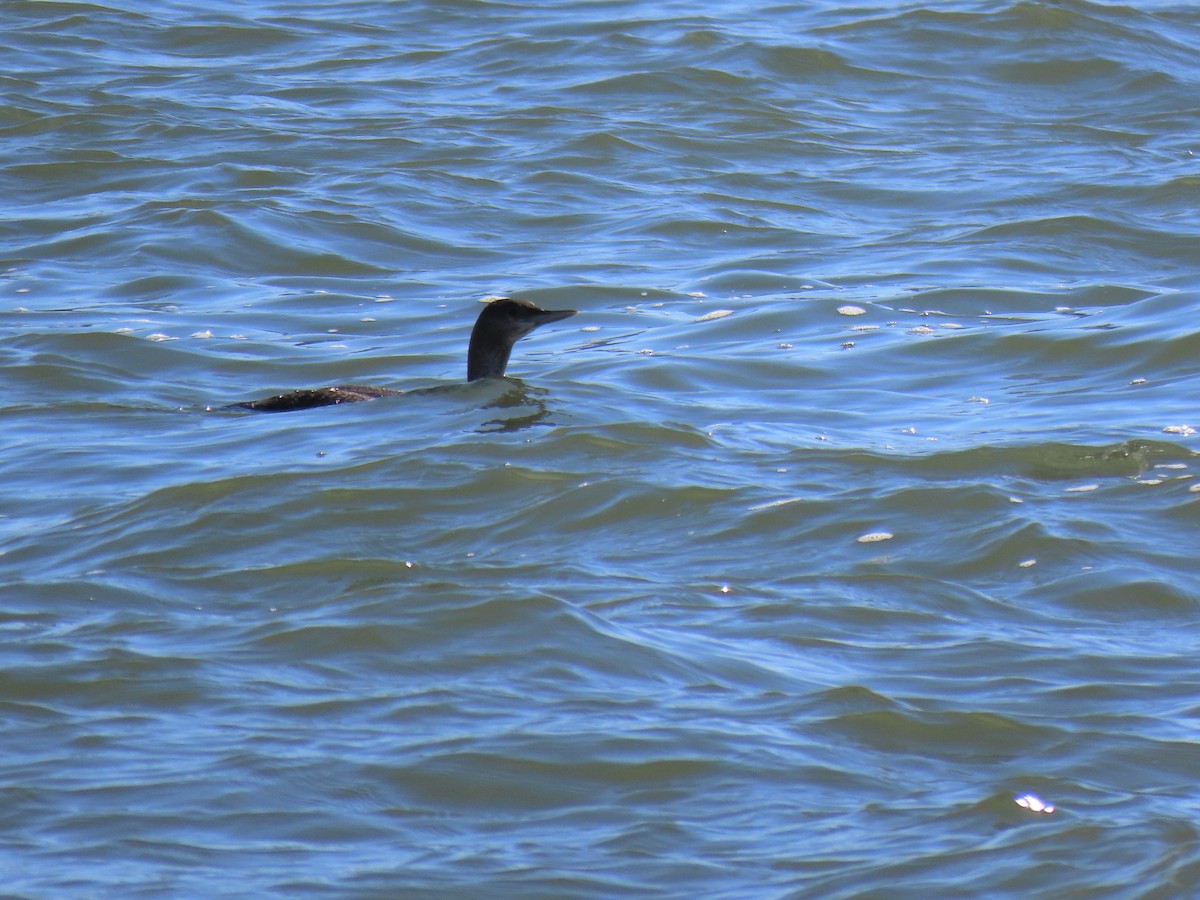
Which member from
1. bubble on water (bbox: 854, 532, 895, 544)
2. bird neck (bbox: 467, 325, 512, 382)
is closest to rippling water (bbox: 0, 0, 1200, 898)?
bubble on water (bbox: 854, 532, 895, 544)

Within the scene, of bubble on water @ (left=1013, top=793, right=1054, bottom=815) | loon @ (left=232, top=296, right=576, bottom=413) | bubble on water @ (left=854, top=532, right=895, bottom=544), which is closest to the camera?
bubble on water @ (left=1013, top=793, right=1054, bottom=815)

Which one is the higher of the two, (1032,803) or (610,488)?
(1032,803)

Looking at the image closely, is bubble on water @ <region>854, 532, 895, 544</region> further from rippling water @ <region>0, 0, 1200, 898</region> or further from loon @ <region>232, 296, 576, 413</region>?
loon @ <region>232, 296, 576, 413</region>

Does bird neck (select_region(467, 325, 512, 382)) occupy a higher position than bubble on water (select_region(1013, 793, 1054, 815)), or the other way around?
bubble on water (select_region(1013, 793, 1054, 815))

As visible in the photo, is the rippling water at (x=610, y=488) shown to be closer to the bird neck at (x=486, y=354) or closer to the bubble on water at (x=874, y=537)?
the bubble on water at (x=874, y=537)

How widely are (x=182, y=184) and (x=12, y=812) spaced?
10.0m

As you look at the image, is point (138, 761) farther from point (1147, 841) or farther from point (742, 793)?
Answer: point (1147, 841)

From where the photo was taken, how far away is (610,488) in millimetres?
7754

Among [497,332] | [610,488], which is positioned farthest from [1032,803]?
[497,332]

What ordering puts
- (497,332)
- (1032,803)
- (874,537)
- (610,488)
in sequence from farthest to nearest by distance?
1. (497,332)
2. (610,488)
3. (874,537)
4. (1032,803)

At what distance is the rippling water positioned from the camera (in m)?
4.91

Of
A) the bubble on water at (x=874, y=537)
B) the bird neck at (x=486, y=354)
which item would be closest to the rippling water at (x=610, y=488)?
the bubble on water at (x=874, y=537)

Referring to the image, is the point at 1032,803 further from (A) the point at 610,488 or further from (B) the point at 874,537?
(A) the point at 610,488

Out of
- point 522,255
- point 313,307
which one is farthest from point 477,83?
point 313,307
